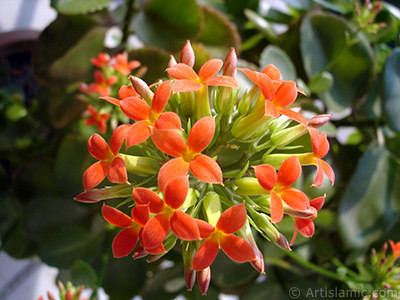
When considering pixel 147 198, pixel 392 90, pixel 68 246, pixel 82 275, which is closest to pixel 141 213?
pixel 147 198

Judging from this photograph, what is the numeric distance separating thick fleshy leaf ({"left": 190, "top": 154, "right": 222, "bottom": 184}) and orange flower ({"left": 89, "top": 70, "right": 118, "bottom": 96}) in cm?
31

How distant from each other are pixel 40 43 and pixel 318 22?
49 cm

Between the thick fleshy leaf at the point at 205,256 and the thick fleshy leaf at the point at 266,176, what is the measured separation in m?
0.06

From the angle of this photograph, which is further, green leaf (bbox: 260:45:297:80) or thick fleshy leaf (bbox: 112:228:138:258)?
green leaf (bbox: 260:45:297:80)

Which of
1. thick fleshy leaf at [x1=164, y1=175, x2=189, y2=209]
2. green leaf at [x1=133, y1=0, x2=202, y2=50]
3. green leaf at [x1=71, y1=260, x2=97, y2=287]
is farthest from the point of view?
green leaf at [x1=133, y1=0, x2=202, y2=50]

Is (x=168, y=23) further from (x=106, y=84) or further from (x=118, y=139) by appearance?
(x=118, y=139)

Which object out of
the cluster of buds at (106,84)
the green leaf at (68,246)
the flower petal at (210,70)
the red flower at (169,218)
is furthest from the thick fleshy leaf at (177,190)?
the green leaf at (68,246)

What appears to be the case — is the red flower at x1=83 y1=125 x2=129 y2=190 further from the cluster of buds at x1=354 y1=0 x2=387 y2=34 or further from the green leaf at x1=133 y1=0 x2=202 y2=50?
the cluster of buds at x1=354 y1=0 x2=387 y2=34

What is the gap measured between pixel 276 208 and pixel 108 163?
0.45ft

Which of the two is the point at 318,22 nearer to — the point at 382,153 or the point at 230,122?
the point at 382,153

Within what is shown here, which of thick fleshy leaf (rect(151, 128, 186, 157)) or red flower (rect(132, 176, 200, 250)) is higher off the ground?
thick fleshy leaf (rect(151, 128, 186, 157))

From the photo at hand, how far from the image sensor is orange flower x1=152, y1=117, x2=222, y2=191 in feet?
0.83

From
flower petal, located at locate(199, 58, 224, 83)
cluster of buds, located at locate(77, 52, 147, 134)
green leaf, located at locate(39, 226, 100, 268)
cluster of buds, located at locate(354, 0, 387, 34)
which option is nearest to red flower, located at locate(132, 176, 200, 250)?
flower petal, located at locate(199, 58, 224, 83)

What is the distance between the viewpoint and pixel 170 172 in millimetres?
254
